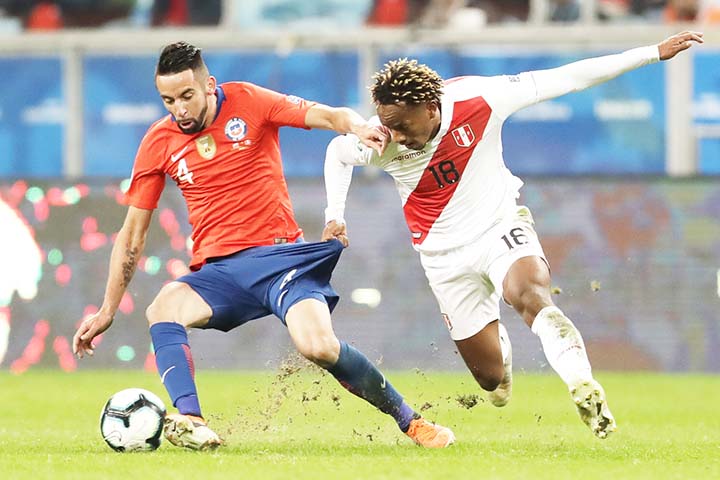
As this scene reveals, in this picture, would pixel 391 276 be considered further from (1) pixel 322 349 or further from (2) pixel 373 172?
(1) pixel 322 349

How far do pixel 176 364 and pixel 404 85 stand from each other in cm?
190

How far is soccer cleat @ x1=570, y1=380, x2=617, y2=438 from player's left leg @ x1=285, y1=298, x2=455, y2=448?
1234 mm

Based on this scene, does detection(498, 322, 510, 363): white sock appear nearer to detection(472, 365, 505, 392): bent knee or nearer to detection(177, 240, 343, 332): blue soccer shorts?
detection(472, 365, 505, 392): bent knee

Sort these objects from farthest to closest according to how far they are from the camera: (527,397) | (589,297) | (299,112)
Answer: (589,297) → (527,397) → (299,112)

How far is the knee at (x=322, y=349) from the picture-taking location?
755 cm

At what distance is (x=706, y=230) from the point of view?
13625 millimetres

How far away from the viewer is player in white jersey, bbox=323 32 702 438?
771 centimetres

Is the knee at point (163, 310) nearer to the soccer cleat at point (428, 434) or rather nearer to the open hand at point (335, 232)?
the open hand at point (335, 232)

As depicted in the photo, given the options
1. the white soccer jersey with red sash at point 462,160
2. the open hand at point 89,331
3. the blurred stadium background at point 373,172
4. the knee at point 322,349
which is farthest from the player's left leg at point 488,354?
the blurred stadium background at point 373,172

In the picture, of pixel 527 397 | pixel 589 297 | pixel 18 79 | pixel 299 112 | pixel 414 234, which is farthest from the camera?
pixel 18 79

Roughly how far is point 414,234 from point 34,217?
6.39 metres

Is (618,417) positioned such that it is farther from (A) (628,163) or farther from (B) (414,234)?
(A) (628,163)

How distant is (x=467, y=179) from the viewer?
26.9 feet

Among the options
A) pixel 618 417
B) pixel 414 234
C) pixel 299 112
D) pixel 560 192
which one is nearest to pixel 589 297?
pixel 560 192
